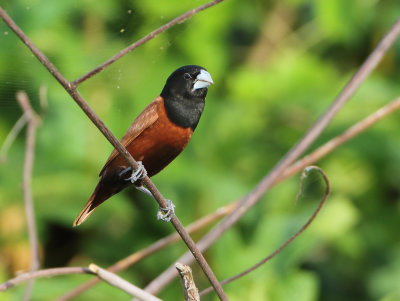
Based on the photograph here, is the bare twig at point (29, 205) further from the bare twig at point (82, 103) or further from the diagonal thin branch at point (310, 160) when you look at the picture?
the bare twig at point (82, 103)

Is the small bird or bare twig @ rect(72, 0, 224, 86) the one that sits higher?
bare twig @ rect(72, 0, 224, 86)

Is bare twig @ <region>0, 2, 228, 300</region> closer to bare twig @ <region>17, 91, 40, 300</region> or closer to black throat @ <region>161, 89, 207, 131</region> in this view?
black throat @ <region>161, 89, 207, 131</region>

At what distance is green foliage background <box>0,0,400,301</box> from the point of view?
418 cm

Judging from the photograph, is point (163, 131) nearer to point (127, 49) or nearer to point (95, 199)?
point (95, 199)

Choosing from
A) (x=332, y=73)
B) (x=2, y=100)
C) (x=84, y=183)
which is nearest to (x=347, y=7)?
(x=332, y=73)

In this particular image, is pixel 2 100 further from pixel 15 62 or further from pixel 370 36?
pixel 370 36

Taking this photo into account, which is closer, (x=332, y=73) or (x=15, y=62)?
(x=15, y=62)

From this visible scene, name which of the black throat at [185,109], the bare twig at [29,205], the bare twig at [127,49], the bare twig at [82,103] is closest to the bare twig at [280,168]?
the black throat at [185,109]

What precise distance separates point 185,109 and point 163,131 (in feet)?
0.48

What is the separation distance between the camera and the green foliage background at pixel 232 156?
418cm

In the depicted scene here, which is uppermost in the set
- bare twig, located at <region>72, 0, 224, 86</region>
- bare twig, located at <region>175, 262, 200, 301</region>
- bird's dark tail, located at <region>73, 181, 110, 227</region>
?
bare twig, located at <region>72, 0, 224, 86</region>

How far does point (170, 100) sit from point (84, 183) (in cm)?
204

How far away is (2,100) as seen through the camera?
1640mm

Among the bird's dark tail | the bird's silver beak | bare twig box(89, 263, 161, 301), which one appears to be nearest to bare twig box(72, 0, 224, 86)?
the bird's silver beak
